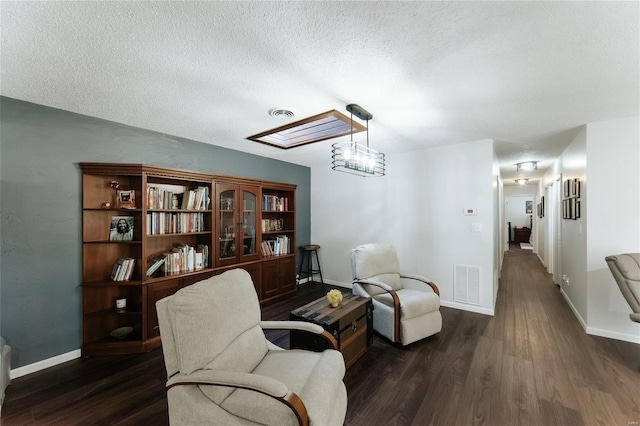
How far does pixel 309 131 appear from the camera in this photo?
309cm

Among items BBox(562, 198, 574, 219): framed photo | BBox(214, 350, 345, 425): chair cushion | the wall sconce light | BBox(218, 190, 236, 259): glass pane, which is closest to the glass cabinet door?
BBox(218, 190, 236, 259): glass pane

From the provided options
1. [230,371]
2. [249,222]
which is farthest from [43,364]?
[249,222]

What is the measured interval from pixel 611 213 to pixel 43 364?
5.89 m

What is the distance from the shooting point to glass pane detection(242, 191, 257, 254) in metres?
3.77

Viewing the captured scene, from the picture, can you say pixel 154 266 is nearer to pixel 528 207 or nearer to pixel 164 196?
pixel 164 196

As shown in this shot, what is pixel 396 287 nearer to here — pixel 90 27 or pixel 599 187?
pixel 599 187

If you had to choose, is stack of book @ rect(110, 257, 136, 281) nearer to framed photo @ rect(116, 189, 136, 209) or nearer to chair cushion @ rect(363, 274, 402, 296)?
framed photo @ rect(116, 189, 136, 209)

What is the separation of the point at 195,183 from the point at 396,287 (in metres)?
2.97

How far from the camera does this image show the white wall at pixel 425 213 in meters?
3.55

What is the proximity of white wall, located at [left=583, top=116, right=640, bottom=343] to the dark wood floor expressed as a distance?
25cm

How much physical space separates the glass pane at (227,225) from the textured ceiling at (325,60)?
1122 mm

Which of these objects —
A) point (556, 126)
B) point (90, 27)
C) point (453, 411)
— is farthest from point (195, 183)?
point (556, 126)

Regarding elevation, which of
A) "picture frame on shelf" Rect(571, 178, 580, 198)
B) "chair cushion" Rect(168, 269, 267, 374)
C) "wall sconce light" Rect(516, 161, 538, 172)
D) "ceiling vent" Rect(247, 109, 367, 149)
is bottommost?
"chair cushion" Rect(168, 269, 267, 374)

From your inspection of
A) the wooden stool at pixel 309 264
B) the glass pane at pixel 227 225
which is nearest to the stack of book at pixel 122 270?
the glass pane at pixel 227 225
